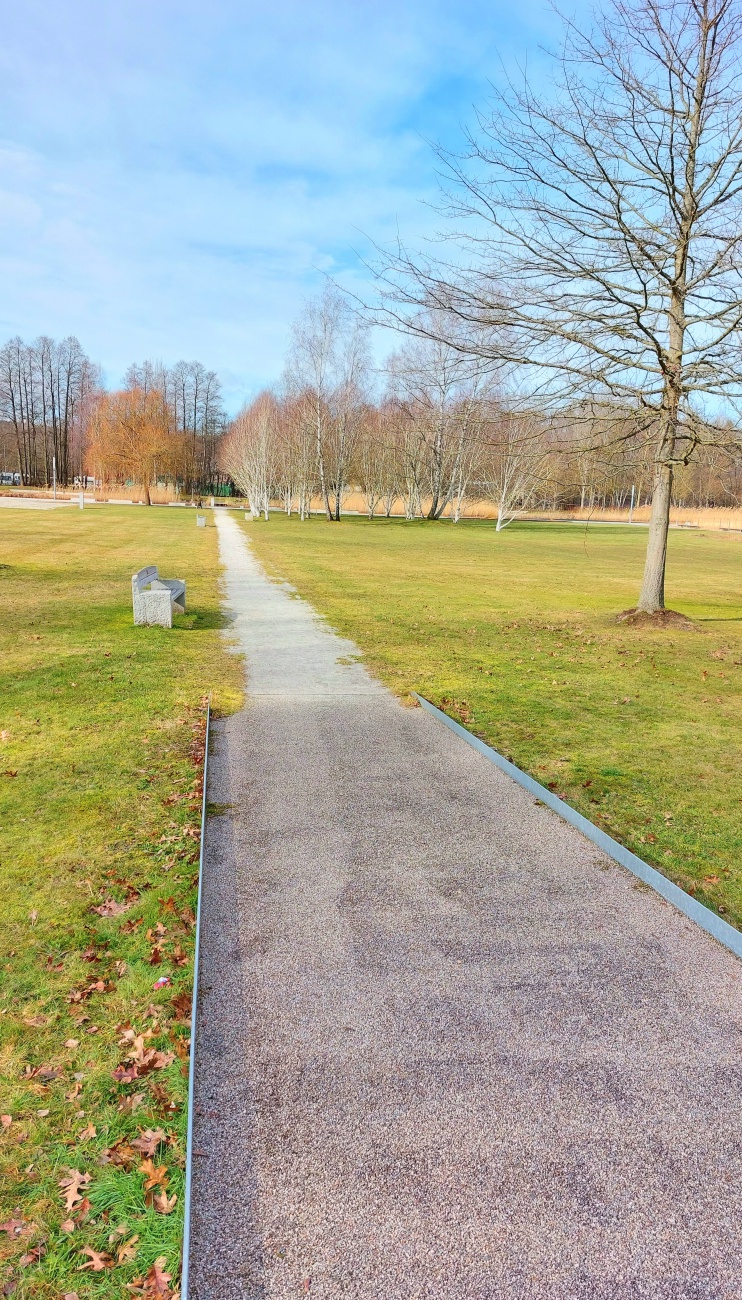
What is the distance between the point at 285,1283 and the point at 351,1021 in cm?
100

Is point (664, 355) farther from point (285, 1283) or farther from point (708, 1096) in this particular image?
point (285, 1283)

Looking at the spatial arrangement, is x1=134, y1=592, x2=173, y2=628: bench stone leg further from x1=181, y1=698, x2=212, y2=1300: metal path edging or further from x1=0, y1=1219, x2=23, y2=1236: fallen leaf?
x1=0, y1=1219, x2=23, y2=1236: fallen leaf

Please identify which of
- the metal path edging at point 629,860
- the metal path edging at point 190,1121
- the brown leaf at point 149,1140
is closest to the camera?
the metal path edging at point 190,1121

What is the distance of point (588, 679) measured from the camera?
29.2 ft

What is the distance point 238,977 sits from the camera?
10.3 ft

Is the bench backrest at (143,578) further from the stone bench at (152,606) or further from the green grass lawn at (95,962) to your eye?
the green grass lawn at (95,962)

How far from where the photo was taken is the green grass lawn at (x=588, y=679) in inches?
Answer: 195

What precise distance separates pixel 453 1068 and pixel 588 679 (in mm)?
6774

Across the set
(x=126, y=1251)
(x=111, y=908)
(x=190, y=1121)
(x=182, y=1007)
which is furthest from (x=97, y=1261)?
(x=111, y=908)

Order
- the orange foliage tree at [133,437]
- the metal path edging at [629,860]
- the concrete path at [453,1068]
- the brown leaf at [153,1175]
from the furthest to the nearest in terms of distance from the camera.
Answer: the orange foliage tree at [133,437], the metal path edging at [629,860], the brown leaf at [153,1175], the concrete path at [453,1068]

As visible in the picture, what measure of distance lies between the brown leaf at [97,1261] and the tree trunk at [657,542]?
11.0 metres

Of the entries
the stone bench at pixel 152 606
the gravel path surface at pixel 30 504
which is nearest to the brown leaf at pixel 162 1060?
the stone bench at pixel 152 606

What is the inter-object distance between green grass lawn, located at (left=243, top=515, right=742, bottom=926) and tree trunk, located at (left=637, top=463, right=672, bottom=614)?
2.51 feet

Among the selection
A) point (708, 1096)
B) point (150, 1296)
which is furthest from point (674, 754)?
point (150, 1296)
